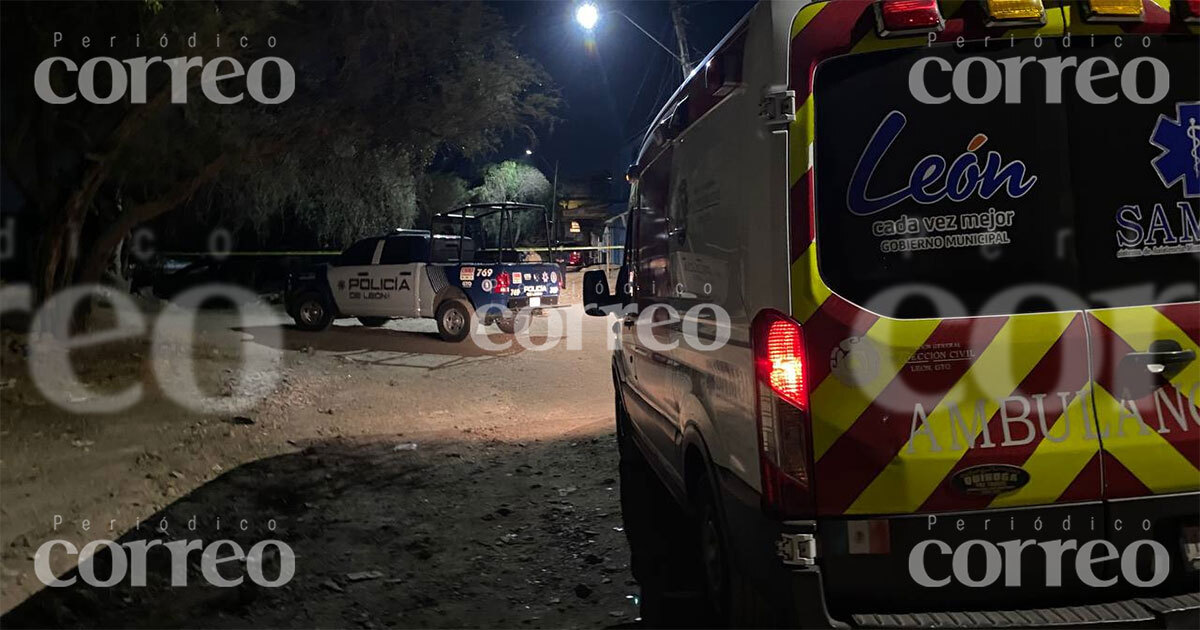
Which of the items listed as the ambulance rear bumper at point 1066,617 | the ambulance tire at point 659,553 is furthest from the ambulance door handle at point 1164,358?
the ambulance tire at point 659,553

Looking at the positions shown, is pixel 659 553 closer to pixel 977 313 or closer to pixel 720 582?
pixel 720 582

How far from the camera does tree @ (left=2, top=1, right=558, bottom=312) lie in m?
9.12

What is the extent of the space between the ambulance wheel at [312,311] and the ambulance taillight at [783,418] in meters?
13.5

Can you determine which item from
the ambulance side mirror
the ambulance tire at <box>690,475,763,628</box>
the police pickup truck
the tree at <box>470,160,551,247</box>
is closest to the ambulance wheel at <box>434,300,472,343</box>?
the police pickup truck

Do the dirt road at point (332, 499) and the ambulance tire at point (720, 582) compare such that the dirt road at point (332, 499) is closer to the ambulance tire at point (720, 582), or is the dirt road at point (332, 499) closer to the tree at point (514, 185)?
the ambulance tire at point (720, 582)

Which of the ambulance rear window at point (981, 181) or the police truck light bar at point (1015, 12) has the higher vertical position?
the police truck light bar at point (1015, 12)

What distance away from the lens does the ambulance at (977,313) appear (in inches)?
108

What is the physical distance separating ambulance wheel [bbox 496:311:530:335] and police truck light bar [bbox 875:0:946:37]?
41.0 ft

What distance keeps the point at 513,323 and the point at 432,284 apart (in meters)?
1.82

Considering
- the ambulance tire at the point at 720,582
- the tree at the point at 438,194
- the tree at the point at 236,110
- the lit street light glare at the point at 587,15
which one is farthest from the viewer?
the tree at the point at 438,194

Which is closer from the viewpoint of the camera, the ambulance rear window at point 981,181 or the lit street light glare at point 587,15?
the ambulance rear window at point 981,181

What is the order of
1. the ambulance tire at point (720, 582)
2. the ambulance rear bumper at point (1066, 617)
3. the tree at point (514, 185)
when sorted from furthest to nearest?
the tree at point (514, 185) → the ambulance tire at point (720, 582) → the ambulance rear bumper at point (1066, 617)

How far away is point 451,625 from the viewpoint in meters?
4.04

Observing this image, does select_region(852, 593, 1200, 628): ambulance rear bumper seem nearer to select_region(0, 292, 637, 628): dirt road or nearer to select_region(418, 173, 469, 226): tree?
select_region(0, 292, 637, 628): dirt road
